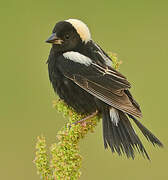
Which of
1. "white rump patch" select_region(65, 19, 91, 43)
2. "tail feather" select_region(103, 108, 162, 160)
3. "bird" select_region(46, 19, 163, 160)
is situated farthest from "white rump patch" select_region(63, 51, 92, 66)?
"tail feather" select_region(103, 108, 162, 160)

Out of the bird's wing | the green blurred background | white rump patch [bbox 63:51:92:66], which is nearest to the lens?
the bird's wing

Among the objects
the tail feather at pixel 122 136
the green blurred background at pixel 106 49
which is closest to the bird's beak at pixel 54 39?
the tail feather at pixel 122 136

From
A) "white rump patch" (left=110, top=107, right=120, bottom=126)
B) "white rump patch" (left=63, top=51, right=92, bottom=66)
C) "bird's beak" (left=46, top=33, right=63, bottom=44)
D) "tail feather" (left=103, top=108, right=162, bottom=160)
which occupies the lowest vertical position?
"tail feather" (left=103, top=108, right=162, bottom=160)

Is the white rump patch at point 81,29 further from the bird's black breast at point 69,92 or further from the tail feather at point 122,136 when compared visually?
the tail feather at point 122,136

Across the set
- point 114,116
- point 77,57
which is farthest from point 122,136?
point 77,57

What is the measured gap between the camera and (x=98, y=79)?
9.71 feet

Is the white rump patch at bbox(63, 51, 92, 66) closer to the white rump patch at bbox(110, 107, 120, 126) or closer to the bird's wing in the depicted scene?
the bird's wing

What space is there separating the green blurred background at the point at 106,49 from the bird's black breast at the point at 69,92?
94 centimetres

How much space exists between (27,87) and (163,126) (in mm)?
1422

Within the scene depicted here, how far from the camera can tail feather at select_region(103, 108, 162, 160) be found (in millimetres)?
2754

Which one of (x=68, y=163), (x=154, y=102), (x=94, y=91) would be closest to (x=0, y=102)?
(x=154, y=102)

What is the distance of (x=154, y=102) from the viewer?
196 inches

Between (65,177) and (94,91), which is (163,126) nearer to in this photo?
(94,91)

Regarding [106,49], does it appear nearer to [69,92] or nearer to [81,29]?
[81,29]
